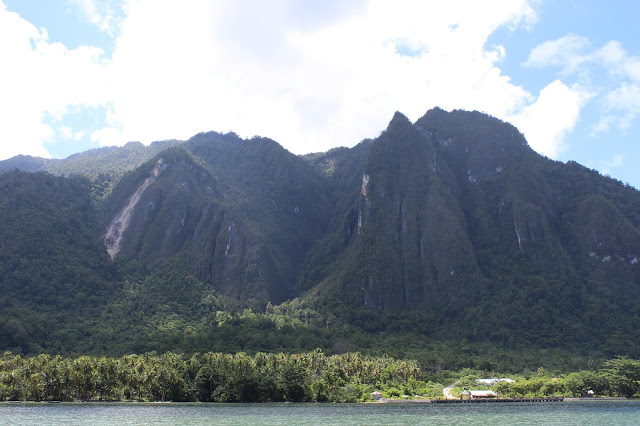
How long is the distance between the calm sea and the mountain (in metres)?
41.2

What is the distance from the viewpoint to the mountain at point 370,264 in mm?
139000

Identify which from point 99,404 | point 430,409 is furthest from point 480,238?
point 99,404

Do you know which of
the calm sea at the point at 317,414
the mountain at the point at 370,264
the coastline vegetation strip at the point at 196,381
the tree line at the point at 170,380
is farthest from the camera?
the mountain at the point at 370,264

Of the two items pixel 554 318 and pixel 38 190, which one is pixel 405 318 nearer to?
pixel 554 318

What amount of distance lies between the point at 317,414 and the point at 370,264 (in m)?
96.9

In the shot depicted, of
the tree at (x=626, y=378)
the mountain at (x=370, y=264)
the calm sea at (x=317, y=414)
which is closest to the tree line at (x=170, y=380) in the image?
the calm sea at (x=317, y=414)

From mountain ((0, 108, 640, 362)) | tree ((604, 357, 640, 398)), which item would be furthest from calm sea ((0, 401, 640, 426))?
mountain ((0, 108, 640, 362))

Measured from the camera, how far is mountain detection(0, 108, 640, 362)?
139000 millimetres

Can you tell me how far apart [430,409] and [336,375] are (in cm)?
1698

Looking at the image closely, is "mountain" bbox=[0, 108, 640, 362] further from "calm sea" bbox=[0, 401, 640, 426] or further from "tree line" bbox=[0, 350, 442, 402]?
"calm sea" bbox=[0, 401, 640, 426]

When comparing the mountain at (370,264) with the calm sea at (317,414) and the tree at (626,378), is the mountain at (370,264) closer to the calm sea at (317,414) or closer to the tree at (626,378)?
the tree at (626,378)

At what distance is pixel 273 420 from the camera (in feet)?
214

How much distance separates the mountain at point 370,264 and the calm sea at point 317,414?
41187 mm

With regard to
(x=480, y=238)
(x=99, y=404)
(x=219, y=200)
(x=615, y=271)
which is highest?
(x=219, y=200)
